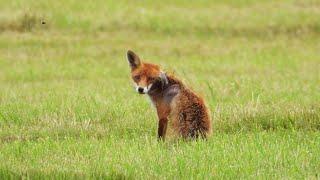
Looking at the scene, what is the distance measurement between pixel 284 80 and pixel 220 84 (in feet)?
6.31

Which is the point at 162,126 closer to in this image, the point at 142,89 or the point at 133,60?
the point at 142,89

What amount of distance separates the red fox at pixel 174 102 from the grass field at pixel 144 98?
217mm

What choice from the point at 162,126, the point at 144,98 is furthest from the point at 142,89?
the point at 144,98

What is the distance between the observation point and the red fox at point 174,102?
10523mm

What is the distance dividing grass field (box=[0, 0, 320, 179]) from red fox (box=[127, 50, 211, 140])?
0.22 m

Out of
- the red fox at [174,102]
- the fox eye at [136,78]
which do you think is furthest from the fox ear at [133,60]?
the fox eye at [136,78]

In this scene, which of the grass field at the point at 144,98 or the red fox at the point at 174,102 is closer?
the grass field at the point at 144,98

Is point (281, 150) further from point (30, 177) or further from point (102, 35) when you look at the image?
point (102, 35)

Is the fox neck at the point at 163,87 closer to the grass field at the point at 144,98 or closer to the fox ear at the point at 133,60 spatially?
the fox ear at the point at 133,60

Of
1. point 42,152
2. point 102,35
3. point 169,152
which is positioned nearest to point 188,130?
point 169,152

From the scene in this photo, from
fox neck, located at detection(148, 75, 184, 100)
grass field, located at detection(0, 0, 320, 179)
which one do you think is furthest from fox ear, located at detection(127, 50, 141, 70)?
grass field, located at detection(0, 0, 320, 179)

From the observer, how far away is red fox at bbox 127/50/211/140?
414 inches

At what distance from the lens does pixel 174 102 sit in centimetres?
1059

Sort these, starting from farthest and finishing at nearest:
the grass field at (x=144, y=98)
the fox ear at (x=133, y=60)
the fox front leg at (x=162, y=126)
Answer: the fox ear at (x=133, y=60) < the fox front leg at (x=162, y=126) < the grass field at (x=144, y=98)
